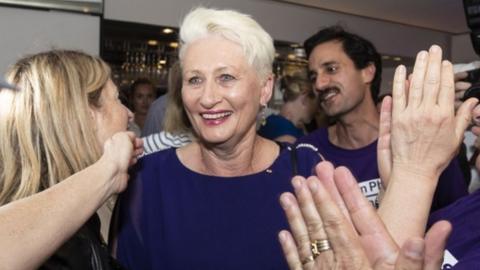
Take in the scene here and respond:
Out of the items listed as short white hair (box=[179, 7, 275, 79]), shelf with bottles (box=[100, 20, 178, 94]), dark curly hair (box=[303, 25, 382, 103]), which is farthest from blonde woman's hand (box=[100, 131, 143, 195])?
shelf with bottles (box=[100, 20, 178, 94])

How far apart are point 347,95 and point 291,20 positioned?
3.07 metres

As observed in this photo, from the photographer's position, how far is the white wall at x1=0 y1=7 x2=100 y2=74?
370 cm

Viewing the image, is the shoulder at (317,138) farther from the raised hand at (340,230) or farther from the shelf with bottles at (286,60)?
the shelf with bottles at (286,60)

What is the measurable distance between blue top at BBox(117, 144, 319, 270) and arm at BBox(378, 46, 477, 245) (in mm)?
660

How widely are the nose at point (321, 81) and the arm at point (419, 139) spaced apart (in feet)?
5.25

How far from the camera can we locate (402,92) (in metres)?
0.82

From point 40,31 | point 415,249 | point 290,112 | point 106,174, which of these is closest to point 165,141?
point 106,174

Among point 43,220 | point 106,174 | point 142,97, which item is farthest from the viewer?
point 142,97

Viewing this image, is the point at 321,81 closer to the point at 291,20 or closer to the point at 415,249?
the point at 415,249

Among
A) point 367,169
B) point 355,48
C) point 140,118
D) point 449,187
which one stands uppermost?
point 355,48

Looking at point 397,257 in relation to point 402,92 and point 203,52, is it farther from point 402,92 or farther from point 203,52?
point 203,52

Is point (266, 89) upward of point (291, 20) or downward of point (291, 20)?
downward

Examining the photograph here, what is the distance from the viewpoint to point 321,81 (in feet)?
8.00

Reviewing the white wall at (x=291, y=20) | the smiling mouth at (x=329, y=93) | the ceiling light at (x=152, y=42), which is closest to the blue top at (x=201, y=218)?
the smiling mouth at (x=329, y=93)
